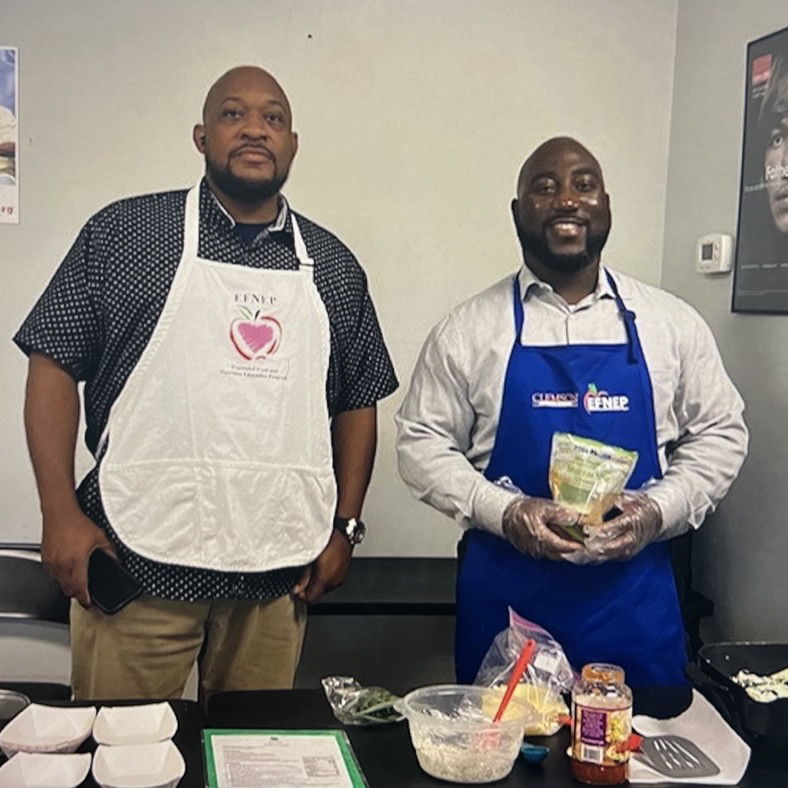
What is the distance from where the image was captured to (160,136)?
230 centimetres

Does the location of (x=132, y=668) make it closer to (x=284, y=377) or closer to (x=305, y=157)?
(x=284, y=377)

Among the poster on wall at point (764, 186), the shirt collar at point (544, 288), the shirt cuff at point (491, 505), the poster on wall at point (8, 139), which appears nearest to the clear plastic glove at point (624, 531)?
the shirt cuff at point (491, 505)

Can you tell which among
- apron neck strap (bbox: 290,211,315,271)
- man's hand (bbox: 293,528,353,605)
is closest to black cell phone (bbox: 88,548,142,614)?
man's hand (bbox: 293,528,353,605)

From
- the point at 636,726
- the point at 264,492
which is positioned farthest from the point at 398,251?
the point at 636,726

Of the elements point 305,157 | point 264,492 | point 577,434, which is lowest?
point 264,492

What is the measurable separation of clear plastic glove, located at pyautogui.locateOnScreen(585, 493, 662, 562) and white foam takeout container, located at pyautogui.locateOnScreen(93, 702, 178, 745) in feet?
2.35

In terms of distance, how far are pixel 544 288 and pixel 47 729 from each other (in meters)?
1.11

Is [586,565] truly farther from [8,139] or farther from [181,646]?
[8,139]

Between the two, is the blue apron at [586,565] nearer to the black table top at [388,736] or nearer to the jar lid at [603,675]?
the black table top at [388,736]

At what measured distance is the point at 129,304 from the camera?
179cm

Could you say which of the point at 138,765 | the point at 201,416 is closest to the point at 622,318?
the point at 201,416

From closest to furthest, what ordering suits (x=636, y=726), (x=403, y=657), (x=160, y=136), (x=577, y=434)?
(x=636, y=726), (x=577, y=434), (x=160, y=136), (x=403, y=657)

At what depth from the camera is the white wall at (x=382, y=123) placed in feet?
7.47

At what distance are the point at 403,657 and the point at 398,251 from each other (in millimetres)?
966
